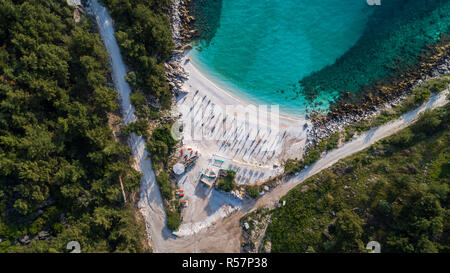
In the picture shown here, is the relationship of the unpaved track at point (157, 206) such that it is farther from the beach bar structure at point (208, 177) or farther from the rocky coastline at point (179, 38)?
the rocky coastline at point (179, 38)

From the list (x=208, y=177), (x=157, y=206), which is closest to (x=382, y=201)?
(x=208, y=177)

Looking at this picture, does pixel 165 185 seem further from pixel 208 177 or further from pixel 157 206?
pixel 208 177

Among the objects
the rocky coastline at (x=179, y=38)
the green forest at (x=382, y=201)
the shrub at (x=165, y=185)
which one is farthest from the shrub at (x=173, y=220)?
the rocky coastline at (x=179, y=38)

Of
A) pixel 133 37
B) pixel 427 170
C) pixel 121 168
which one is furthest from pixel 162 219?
pixel 427 170

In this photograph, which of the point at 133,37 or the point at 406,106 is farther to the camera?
the point at 406,106

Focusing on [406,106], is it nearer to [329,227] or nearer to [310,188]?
[310,188]
